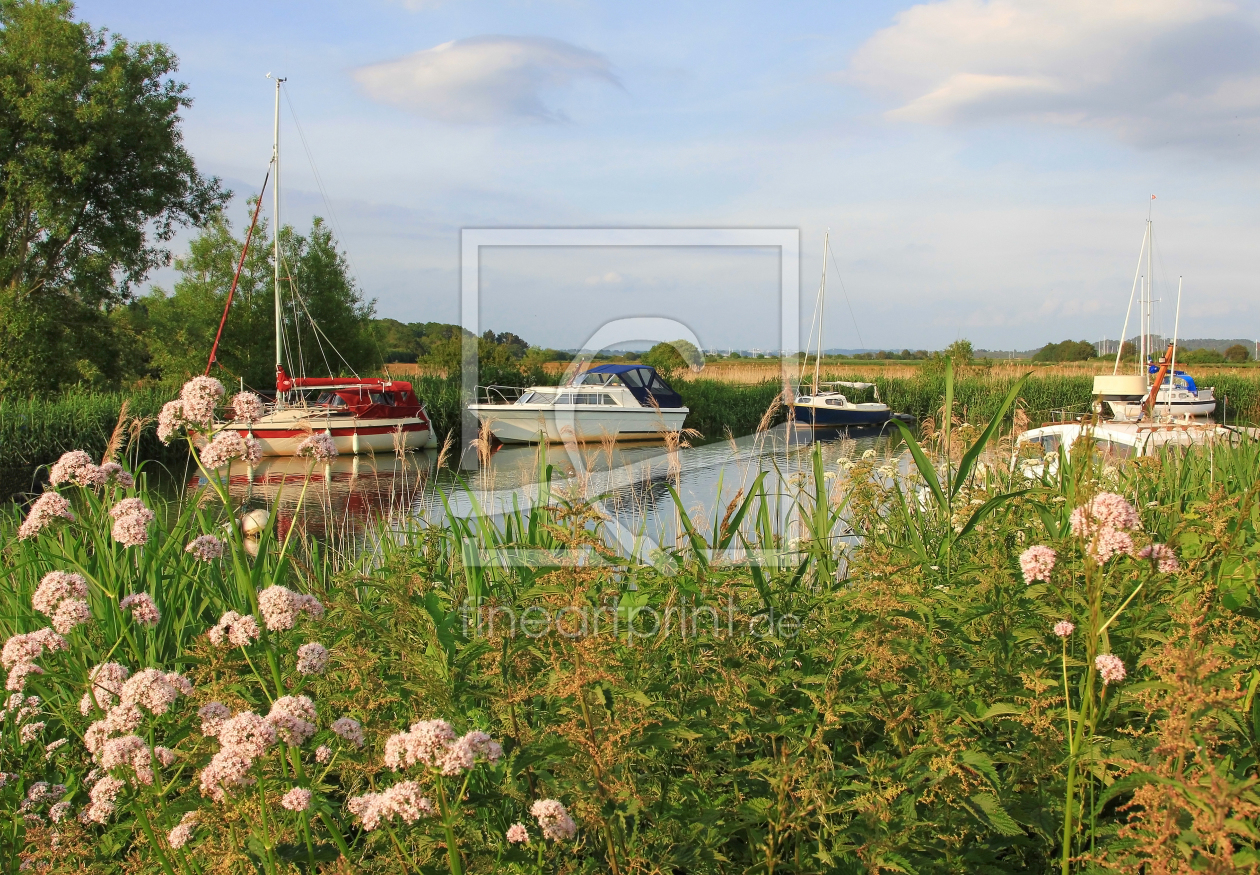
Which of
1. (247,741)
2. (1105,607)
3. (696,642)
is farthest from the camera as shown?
(1105,607)

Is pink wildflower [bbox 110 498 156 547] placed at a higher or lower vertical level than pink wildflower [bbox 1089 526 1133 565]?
lower

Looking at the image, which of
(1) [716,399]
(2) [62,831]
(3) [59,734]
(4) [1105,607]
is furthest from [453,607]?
(1) [716,399]

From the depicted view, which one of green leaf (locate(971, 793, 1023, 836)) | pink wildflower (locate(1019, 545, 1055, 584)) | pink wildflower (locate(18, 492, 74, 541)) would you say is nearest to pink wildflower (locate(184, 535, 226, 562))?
pink wildflower (locate(18, 492, 74, 541))

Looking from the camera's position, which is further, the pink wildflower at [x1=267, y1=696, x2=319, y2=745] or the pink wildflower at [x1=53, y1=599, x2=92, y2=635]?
the pink wildflower at [x1=53, y1=599, x2=92, y2=635]

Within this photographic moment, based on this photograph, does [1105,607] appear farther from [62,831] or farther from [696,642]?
[62,831]

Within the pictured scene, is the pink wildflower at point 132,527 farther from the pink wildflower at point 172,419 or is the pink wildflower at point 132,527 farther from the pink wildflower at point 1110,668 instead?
the pink wildflower at point 1110,668

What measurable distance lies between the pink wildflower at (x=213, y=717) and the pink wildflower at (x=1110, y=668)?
5.56ft

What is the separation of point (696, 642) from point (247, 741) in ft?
3.55

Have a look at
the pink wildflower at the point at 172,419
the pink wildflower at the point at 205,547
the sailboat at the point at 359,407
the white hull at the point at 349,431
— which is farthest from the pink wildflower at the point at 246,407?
the sailboat at the point at 359,407

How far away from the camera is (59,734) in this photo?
9.07 feet

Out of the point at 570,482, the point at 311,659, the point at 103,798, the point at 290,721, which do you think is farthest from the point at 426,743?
the point at 570,482

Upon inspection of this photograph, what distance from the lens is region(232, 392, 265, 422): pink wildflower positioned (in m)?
2.31

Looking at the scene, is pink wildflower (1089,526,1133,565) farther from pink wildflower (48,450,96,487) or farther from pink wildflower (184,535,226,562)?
pink wildflower (48,450,96,487)

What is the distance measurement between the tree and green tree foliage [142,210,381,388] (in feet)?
3.92
